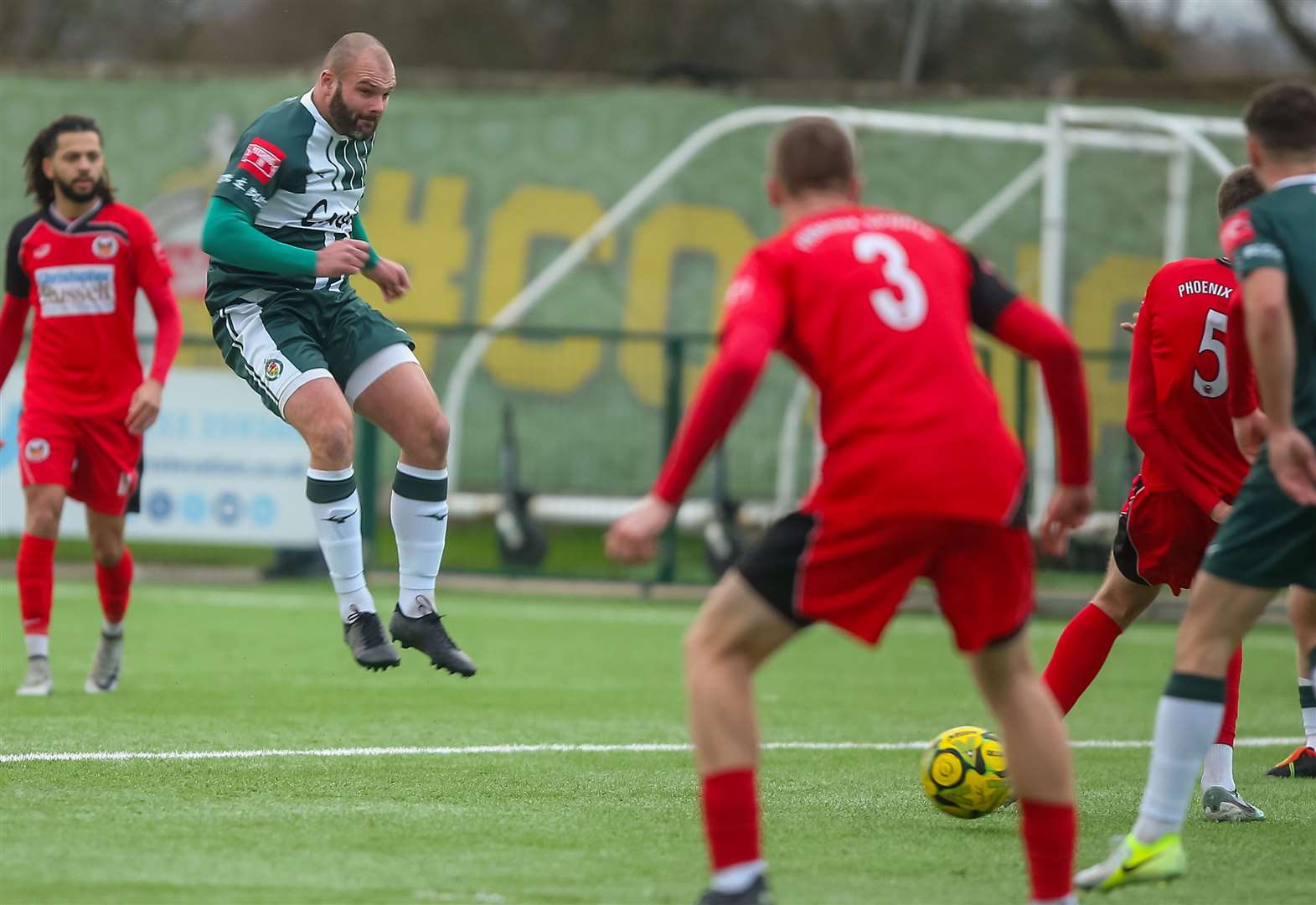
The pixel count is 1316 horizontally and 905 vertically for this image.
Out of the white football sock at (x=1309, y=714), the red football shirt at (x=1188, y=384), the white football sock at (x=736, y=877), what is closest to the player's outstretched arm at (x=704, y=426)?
the white football sock at (x=736, y=877)

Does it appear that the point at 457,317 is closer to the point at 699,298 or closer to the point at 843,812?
the point at 699,298

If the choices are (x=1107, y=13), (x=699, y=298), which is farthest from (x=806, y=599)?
(x=1107, y=13)

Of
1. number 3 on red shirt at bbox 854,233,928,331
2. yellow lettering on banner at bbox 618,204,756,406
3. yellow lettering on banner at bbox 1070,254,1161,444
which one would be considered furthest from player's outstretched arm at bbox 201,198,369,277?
yellow lettering on banner at bbox 618,204,756,406

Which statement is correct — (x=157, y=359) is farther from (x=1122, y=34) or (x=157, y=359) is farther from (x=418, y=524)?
(x=1122, y=34)

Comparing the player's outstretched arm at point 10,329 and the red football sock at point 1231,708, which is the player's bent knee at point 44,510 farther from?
A: the red football sock at point 1231,708

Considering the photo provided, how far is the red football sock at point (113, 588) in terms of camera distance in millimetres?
9664

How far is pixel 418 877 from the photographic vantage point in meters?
5.28

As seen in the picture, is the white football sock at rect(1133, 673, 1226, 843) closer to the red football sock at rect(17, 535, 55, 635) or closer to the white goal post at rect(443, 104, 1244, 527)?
the red football sock at rect(17, 535, 55, 635)

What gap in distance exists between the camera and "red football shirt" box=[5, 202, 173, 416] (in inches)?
369

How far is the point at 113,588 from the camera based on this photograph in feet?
31.8

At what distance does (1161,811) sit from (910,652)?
7679mm

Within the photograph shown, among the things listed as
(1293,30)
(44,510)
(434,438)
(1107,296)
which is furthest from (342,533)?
(1293,30)

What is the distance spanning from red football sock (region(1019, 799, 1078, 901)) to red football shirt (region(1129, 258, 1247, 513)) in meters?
2.07

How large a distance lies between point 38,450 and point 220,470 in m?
7.09
